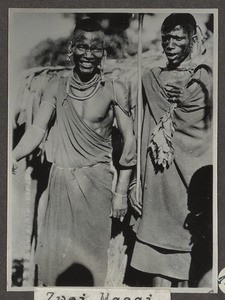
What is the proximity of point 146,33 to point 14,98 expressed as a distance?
0.68 feet

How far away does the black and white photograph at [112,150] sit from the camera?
60 cm

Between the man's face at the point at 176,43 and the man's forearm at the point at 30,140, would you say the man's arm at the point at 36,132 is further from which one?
the man's face at the point at 176,43

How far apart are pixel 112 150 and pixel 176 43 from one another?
0.58ft

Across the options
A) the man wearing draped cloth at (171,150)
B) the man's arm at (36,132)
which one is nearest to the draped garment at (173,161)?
the man wearing draped cloth at (171,150)

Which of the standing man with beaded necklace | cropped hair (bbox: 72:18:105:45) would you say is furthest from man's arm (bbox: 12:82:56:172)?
cropped hair (bbox: 72:18:105:45)

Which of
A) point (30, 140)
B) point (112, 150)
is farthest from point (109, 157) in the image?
point (30, 140)

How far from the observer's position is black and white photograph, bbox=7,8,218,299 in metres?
0.60

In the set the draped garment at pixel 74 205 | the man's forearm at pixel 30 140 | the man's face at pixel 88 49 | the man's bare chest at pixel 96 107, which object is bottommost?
the draped garment at pixel 74 205

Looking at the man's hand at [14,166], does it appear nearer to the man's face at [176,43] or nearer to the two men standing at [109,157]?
the two men standing at [109,157]

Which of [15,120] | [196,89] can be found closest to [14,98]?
[15,120]

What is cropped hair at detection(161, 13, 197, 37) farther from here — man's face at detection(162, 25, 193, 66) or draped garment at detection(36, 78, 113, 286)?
draped garment at detection(36, 78, 113, 286)

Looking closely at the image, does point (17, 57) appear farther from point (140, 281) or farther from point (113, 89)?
point (140, 281)

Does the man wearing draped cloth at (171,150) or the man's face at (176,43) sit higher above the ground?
the man's face at (176,43)

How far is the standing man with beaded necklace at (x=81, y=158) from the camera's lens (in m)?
0.60
